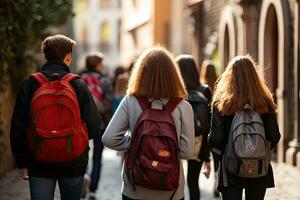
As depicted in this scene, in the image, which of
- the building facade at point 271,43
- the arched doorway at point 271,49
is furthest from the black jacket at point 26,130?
the arched doorway at point 271,49

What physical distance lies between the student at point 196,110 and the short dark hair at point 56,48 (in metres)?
2.11

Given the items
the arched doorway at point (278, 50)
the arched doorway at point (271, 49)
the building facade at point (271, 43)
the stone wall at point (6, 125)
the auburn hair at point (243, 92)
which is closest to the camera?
the auburn hair at point (243, 92)

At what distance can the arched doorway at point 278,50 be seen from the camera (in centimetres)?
1277

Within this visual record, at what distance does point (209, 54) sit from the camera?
65.7ft

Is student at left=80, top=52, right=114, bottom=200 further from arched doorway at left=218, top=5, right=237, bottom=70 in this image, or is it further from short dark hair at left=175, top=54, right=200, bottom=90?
arched doorway at left=218, top=5, right=237, bottom=70

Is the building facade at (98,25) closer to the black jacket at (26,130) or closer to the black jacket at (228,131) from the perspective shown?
the black jacket at (228,131)

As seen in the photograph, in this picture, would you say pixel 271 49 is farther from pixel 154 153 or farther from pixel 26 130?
pixel 154 153

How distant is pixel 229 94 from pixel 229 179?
0.62 m

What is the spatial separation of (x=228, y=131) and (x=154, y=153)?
87cm

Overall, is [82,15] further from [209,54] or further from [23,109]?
[23,109]

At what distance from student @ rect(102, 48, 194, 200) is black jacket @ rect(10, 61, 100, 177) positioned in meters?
0.31

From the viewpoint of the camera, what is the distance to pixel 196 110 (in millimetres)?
7086

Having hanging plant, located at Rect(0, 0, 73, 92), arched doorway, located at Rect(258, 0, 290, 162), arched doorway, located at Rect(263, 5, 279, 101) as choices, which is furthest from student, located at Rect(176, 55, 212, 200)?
arched doorway, located at Rect(263, 5, 279, 101)

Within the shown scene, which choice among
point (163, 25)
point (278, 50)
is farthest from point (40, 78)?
point (163, 25)
